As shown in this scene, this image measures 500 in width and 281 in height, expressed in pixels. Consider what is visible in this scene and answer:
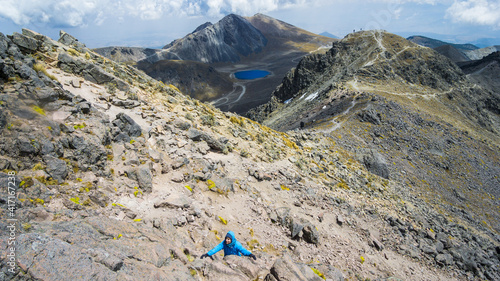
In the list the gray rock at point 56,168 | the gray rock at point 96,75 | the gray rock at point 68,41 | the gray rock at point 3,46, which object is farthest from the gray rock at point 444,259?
the gray rock at point 68,41

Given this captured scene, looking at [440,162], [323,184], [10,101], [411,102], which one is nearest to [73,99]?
[10,101]

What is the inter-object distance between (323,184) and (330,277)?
8.21m

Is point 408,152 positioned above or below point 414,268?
above

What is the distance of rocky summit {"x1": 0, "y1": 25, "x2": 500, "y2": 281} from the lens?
6207 mm

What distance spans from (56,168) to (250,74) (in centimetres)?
18212

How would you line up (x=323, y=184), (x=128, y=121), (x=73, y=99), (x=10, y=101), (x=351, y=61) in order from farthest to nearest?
(x=351, y=61) → (x=323, y=184) → (x=128, y=121) → (x=73, y=99) → (x=10, y=101)

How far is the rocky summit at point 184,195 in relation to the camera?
6.21 meters

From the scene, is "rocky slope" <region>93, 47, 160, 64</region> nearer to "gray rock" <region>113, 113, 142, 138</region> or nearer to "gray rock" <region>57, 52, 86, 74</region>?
"gray rock" <region>57, 52, 86, 74</region>

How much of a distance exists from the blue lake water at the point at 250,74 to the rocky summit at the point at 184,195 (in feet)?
504

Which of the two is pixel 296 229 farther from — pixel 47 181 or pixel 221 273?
pixel 47 181

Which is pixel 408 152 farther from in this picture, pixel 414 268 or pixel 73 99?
pixel 73 99

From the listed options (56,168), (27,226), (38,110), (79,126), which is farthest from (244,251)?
(38,110)

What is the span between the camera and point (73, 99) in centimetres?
1084

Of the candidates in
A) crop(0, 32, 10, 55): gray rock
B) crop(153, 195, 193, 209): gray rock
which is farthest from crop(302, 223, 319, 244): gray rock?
crop(0, 32, 10, 55): gray rock
